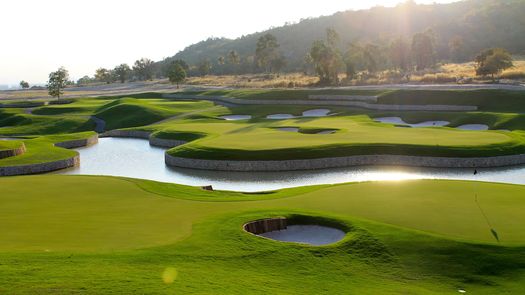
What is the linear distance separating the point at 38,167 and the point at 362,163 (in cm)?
3106

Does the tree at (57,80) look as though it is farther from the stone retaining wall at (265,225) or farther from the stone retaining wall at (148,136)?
the stone retaining wall at (265,225)

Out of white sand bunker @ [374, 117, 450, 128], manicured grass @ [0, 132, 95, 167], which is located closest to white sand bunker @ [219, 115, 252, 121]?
white sand bunker @ [374, 117, 450, 128]

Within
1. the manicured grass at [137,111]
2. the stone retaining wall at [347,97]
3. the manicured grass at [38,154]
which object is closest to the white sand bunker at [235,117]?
the manicured grass at [137,111]

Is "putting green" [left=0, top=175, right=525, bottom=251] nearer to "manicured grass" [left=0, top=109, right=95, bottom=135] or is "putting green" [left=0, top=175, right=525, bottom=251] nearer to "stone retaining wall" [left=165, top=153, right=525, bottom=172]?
"stone retaining wall" [left=165, top=153, right=525, bottom=172]

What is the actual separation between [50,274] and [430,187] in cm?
2255

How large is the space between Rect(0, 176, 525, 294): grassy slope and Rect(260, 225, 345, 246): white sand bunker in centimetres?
93

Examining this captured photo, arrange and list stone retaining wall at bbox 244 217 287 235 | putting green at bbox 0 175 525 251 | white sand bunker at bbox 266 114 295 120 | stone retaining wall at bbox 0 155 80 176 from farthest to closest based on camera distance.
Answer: white sand bunker at bbox 266 114 295 120, stone retaining wall at bbox 0 155 80 176, stone retaining wall at bbox 244 217 287 235, putting green at bbox 0 175 525 251

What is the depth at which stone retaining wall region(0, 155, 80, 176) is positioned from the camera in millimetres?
50562

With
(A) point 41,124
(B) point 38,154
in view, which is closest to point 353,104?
(B) point 38,154

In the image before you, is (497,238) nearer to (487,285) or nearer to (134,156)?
(487,285)

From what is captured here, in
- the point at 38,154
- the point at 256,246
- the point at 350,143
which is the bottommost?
the point at 350,143

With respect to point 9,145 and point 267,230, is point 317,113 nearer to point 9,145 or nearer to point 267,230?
point 9,145

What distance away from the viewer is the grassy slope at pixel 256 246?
57.0ft

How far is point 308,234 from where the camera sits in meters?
24.4
